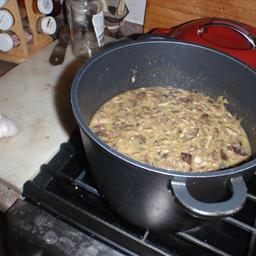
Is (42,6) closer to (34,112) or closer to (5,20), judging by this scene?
(5,20)

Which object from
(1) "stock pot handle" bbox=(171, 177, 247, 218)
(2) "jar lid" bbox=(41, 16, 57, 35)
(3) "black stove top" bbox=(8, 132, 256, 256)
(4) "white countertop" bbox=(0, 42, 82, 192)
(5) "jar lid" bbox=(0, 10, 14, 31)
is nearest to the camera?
(1) "stock pot handle" bbox=(171, 177, 247, 218)

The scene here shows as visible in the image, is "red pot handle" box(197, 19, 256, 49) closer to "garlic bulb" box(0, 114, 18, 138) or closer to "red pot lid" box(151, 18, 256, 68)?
"red pot lid" box(151, 18, 256, 68)

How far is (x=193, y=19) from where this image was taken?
1.01m

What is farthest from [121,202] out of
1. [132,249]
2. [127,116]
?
[127,116]

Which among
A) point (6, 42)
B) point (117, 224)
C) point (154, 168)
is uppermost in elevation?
point (154, 168)

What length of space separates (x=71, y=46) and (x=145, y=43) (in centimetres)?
43

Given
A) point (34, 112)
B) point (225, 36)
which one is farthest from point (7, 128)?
point (225, 36)

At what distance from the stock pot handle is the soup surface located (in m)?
0.19

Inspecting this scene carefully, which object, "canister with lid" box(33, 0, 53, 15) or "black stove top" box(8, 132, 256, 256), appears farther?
"canister with lid" box(33, 0, 53, 15)

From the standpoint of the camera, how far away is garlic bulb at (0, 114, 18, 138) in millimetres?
793

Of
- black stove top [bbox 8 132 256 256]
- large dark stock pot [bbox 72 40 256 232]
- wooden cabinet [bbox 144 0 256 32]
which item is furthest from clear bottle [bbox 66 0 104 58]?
black stove top [bbox 8 132 256 256]

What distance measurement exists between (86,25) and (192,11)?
0.34m

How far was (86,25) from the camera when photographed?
1100mm

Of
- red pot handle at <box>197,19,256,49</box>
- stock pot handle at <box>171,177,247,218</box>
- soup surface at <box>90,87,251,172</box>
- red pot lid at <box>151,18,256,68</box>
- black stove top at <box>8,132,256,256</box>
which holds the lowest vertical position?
black stove top at <box>8,132,256,256</box>
